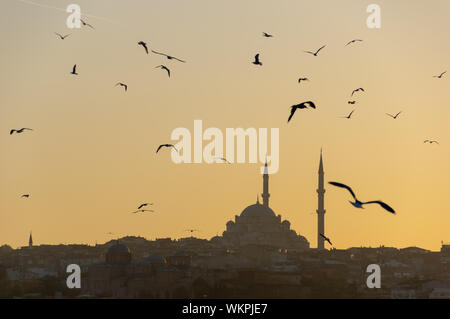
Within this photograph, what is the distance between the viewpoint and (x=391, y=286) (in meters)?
172

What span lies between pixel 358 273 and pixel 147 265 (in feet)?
88.7

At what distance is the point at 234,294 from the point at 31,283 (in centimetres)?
2385

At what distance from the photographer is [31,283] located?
167 metres

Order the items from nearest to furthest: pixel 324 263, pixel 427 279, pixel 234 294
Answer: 1. pixel 234 294
2. pixel 427 279
3. pixel 324 263
